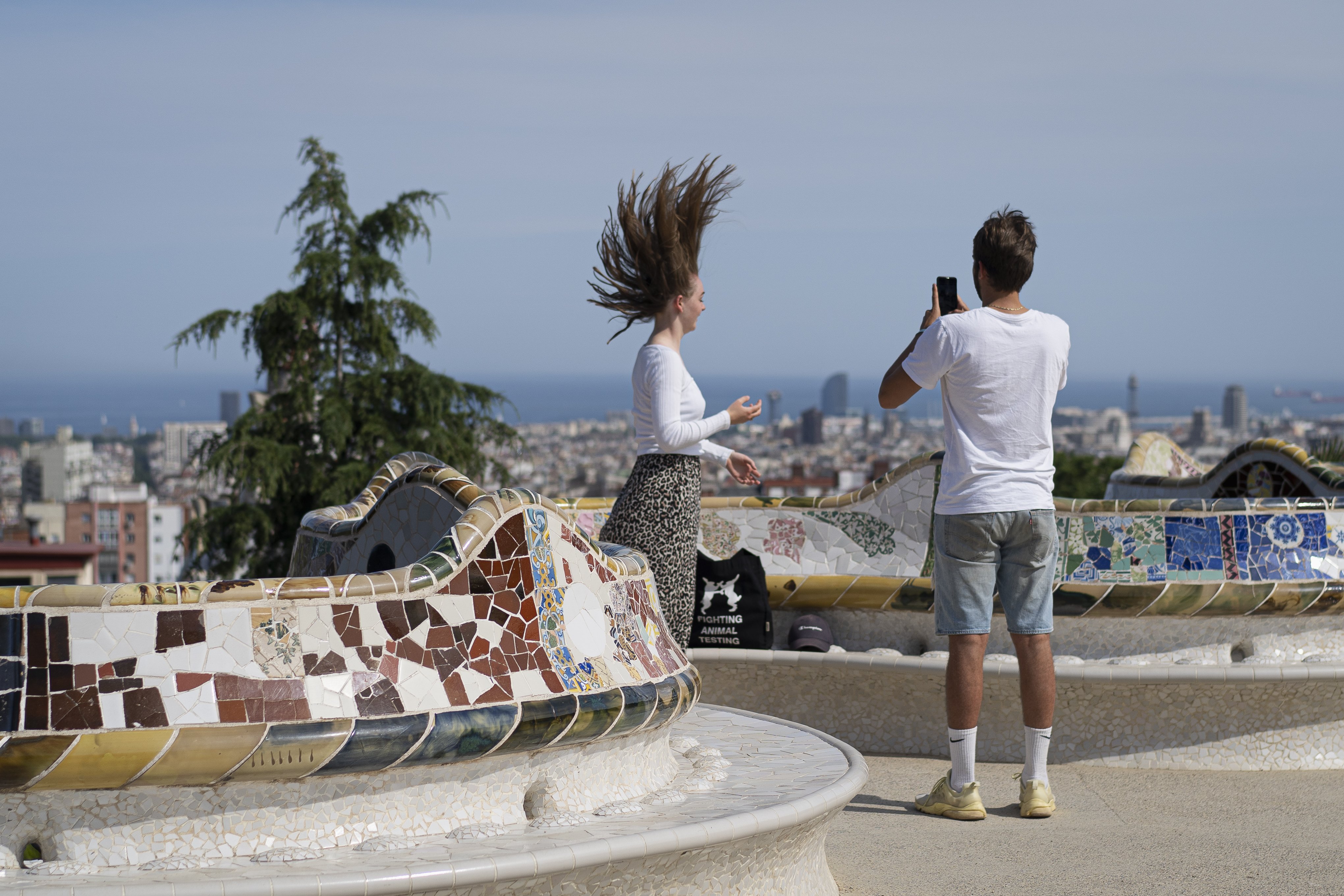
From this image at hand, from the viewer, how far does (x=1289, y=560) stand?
6.59 metres

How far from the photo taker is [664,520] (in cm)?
541

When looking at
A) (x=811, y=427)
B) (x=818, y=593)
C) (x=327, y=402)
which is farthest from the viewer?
(x=811, y=427)

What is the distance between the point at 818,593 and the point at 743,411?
2015 millimetres

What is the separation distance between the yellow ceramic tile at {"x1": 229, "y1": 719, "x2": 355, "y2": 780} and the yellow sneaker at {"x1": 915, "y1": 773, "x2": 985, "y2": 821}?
2.54 m

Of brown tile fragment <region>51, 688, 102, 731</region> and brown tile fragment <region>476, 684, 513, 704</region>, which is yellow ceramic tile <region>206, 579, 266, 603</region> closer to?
→ brown tile fragment <region>51, 688, 102, 731</region>

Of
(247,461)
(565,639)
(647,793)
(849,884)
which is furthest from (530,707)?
(247,461)

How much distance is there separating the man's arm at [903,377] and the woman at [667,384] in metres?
0.63

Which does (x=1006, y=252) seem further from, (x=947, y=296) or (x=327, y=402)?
(x=327, y=402)

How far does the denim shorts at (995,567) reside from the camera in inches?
189

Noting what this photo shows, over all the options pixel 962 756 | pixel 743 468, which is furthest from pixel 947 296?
pixel 962 756

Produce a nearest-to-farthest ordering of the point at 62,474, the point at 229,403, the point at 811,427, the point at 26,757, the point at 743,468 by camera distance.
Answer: the point at 26,757 → the point at 743,468 → the point at 811,427 → the point at 62,474 → the point at 229,403

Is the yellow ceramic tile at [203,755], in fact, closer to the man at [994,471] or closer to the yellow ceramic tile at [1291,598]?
the man at [994,471]

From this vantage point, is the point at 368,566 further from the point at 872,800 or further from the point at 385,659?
the point at 872,800

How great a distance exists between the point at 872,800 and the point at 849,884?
100 centimetres
